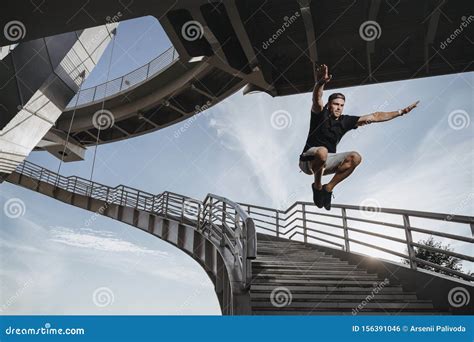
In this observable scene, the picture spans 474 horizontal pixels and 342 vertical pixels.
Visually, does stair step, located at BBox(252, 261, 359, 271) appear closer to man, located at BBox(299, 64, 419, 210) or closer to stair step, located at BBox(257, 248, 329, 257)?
stair step, located at BBox(257, 248, 329, 257)

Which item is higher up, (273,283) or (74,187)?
(74,187)

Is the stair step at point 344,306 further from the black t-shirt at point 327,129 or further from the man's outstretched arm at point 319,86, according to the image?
the man's outstretched arm at point 319,86

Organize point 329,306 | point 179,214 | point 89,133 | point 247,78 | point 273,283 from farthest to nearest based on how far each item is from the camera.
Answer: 1. point 89,133
2. point 179,214
3. point 247,78
4. point 273,283
5. point 329,306

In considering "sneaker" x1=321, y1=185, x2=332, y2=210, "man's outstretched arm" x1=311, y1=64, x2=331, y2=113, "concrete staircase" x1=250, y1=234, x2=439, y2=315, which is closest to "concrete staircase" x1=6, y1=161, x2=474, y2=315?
"concrete staircase" x1=250, y1=234, x2=439, y2=315

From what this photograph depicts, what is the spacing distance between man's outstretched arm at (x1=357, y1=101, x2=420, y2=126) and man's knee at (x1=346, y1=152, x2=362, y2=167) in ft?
1.99

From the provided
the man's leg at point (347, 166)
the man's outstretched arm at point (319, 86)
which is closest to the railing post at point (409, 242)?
the man's leg at point (347, 166)

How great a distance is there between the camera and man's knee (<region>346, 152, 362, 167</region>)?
193 inches

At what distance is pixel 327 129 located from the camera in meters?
5.18

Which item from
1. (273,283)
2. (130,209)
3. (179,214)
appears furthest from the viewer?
(130,209)

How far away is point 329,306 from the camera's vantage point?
4.15 meters

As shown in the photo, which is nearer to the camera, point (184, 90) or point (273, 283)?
point (273, 283)

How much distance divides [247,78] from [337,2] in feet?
9.15

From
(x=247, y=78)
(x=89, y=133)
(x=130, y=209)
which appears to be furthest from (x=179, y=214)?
(x=89, y=133)

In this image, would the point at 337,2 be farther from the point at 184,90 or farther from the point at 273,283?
the point at 184,90
